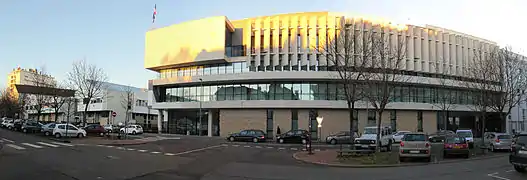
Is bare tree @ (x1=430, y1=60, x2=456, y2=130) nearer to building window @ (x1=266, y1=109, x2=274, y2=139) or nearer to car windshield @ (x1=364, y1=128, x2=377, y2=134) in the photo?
building window @ (x1=266, y1=109, x2=274, y2=139)

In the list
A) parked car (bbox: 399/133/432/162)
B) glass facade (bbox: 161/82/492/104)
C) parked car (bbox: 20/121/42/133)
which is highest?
glass facade (bbox: 161/82/492/104)

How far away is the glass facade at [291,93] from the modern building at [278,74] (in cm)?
13

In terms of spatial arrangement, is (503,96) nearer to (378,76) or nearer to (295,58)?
(378,76)

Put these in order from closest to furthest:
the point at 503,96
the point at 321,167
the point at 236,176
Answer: the point at 236,176 → the point at 321,167 → the point at 503,96

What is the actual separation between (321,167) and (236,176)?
5.09m

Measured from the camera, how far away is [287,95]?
4441 centimetres

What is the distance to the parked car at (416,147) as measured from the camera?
18.5 m

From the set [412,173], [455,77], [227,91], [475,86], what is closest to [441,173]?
[412,173]

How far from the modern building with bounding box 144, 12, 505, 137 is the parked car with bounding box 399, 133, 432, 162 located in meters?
21.3

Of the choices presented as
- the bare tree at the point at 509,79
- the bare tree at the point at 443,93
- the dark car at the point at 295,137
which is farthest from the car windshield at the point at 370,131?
the bare tree at the point at 443,93

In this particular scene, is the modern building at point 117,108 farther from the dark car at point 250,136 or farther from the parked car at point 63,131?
the dark car at point 250,136

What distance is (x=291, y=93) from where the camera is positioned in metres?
44.3

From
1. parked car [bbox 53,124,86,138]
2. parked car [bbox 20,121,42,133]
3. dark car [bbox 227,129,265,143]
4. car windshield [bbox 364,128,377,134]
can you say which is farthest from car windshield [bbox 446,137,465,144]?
parked car [bbox 20,121,42,133]

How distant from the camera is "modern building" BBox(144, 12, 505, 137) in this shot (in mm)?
44000
